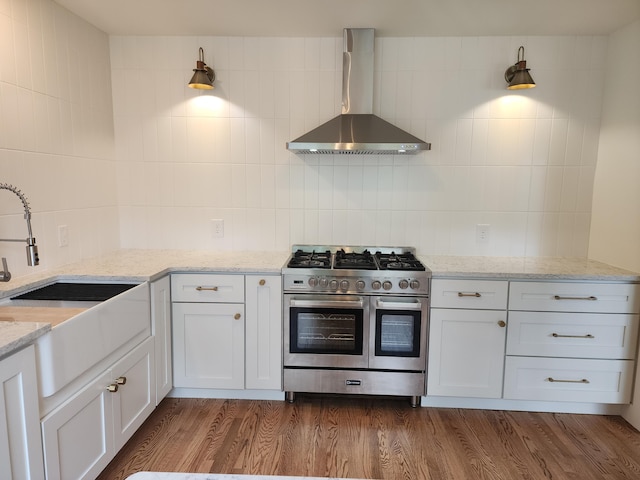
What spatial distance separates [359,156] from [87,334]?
2.02m

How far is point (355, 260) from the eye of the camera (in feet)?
8.63

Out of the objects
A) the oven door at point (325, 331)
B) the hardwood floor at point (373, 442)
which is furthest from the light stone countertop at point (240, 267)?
the hardwood floor at point (373, 442)

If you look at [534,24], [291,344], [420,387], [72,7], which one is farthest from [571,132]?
[72,7]

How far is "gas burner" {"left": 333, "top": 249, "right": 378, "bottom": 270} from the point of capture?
98.1 inches

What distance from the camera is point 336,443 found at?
219 cm

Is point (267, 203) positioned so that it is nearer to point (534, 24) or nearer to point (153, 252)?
point (153, 252)

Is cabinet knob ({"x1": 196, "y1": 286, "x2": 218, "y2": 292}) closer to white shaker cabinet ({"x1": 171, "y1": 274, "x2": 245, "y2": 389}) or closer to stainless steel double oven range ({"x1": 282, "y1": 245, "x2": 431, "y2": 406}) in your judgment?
white shaker cabinet ({"x1": 171, "y1": 274, "x2": 245, "y2": 389})

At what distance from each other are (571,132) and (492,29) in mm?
911

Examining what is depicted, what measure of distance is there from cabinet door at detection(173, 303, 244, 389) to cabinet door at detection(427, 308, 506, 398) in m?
1.22

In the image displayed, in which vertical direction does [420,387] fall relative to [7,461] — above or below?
below

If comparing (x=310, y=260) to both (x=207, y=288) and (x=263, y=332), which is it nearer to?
(x=263, y=332)

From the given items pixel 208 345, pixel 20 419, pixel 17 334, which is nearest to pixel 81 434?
pixel 20 419

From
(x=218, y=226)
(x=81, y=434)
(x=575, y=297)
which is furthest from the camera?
(x=218, y=226)

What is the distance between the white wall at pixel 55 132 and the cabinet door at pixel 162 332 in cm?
64
